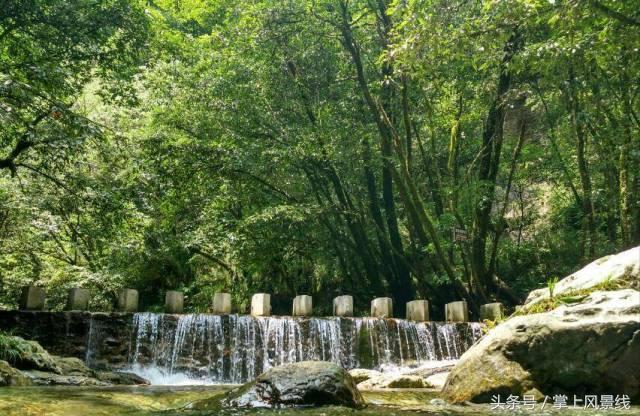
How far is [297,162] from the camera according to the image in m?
14.2

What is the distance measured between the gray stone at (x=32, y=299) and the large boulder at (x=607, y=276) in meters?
9.96

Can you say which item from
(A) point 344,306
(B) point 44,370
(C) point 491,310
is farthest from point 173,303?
(C) point 491,310

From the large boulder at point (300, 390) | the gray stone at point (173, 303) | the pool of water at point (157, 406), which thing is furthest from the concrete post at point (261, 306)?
the large boulder at point (300, 390)

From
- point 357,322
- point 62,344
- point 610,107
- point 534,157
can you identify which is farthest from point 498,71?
point 62,344

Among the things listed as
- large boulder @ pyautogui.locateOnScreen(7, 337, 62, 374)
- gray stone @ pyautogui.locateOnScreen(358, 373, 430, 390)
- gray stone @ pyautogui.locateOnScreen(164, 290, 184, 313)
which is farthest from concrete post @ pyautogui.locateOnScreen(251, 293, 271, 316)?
gray stone @ pyautogui.locateOnScreen(358, 373, 430, 390)

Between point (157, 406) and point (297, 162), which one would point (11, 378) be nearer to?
point (157, 406)

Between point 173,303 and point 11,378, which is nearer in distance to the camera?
point 11,378

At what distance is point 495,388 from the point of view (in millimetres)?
5312

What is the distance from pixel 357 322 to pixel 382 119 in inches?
180

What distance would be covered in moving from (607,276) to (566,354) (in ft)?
4.35

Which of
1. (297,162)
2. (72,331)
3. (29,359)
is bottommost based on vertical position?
(29,359)

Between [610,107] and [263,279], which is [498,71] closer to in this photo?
[610,107]

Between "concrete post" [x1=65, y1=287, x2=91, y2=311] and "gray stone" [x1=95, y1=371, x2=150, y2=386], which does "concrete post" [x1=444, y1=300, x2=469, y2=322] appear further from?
"concrete post" [x1=65, y1=287, x2=91, y2=311]

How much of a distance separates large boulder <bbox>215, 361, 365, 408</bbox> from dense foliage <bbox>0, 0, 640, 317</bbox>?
5.06 metres
